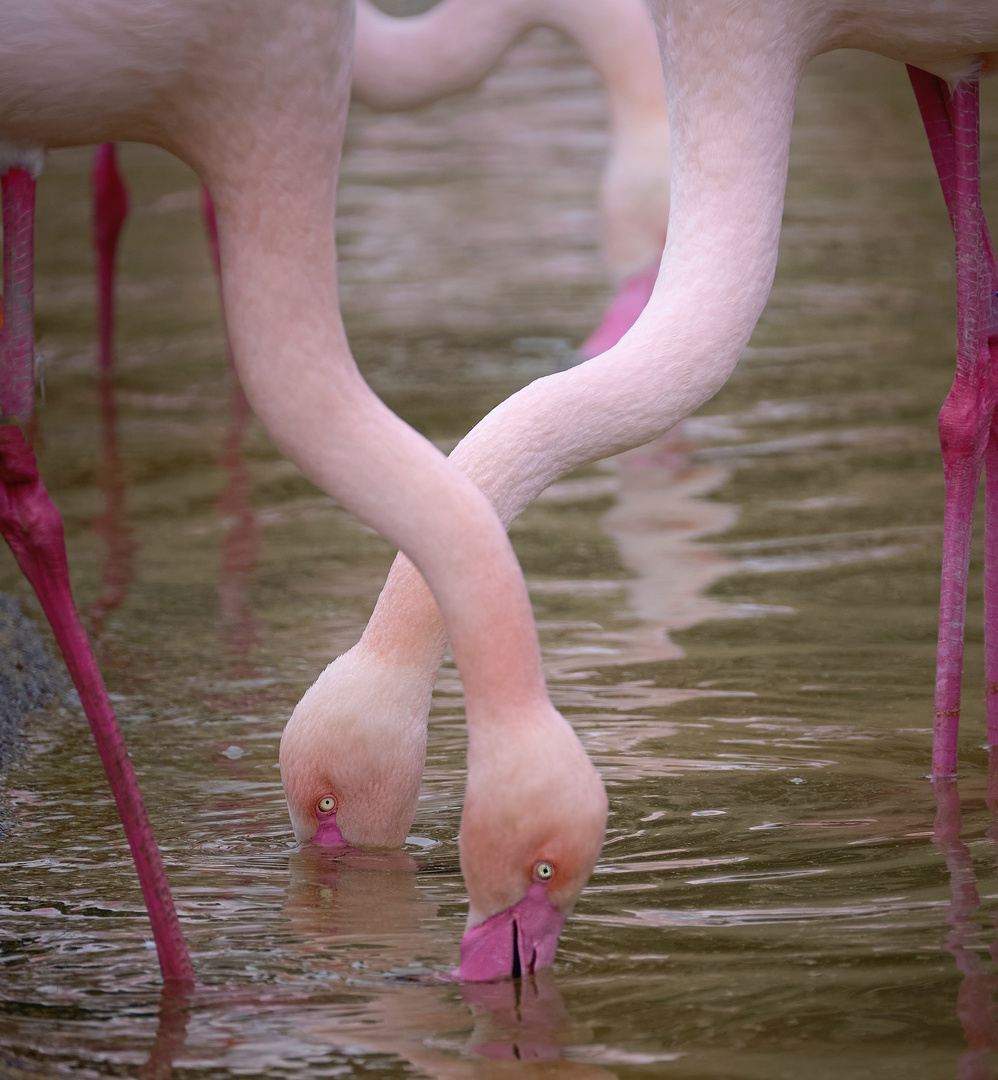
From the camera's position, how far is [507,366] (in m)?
9.60

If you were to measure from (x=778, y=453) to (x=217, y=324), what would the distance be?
13.5 feet

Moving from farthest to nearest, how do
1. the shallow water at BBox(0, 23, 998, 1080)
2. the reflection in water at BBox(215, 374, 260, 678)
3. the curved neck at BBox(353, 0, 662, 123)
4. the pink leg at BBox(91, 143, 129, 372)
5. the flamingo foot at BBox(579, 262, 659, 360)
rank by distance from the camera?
the pink leg at BBox(91, 143, 129, 372)
the flamingo foot at BBox(579, 262, 659, 360)
the curved neck at BBox(353, 0, 662, 123)
the reflection in water at BBox(215, 374, 260, 678)
the shallow water at BBox(0, 23, 998, 1080)

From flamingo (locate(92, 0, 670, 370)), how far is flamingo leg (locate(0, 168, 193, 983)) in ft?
15.1

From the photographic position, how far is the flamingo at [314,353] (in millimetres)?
3850

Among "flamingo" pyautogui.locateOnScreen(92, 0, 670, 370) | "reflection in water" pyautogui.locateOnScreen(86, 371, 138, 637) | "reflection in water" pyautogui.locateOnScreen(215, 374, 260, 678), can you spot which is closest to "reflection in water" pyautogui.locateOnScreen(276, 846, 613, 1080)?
"reflection in water" pyautogui.locateOnScreen(215, 374, 260, 678)

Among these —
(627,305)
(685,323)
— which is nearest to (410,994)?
(685,323)

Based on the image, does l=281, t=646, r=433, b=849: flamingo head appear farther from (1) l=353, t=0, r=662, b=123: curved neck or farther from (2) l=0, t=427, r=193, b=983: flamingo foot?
(1) l=353, t=0, r=662, b=123: curved neck

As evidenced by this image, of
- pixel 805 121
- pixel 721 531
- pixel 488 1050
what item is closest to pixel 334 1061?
pixel 488 1050

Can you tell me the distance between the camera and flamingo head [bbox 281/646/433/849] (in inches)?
180

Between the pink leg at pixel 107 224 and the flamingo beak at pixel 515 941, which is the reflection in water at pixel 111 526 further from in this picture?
the flamingo beak at pixel 515 941

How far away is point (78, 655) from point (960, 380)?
251 cm

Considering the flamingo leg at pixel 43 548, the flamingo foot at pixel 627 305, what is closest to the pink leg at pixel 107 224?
the flamingo foot at pixel 627 305

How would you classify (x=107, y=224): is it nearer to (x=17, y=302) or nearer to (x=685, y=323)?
(x=685, y=323)

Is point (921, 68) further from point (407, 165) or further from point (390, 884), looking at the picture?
point (407, 165)
